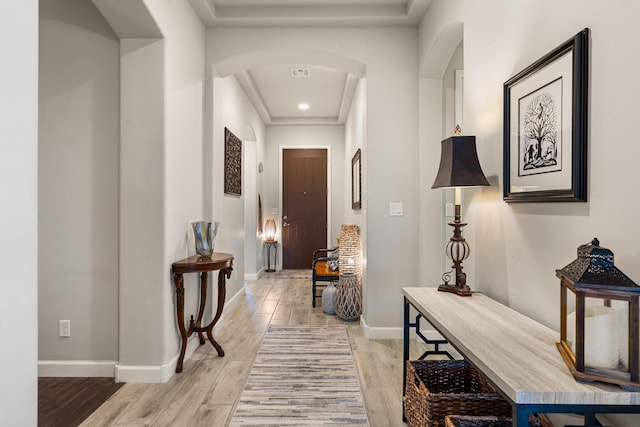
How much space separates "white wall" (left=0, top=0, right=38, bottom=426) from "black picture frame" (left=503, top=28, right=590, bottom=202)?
6.09 ft

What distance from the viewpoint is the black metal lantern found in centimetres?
88

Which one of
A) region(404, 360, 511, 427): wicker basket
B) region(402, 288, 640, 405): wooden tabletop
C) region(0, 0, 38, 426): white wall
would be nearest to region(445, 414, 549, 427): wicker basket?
region(404, 360, 511, 427): wicker basket

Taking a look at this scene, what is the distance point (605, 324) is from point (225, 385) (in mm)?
2199

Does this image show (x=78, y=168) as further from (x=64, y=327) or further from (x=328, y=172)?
(x=328, y=172)

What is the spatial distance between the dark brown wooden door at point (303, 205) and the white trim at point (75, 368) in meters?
4.59

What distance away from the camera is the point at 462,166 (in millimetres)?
1894

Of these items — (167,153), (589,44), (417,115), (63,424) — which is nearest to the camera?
(589,44)

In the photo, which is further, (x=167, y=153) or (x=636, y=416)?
(x=167, y=153)

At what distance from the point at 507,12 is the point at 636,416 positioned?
1667 millimetres

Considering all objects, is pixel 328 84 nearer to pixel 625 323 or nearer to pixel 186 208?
pixel 186 208

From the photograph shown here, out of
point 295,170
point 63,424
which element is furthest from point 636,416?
point 295,170

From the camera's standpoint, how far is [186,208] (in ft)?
9.67

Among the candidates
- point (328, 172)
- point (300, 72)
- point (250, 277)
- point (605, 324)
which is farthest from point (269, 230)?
point (605, 324)

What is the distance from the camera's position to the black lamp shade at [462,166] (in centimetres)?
187
